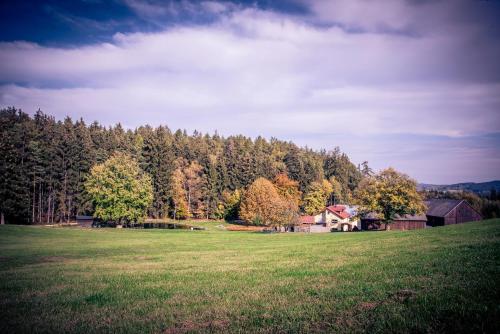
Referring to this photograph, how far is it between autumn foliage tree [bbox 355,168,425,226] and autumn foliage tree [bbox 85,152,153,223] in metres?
56.5

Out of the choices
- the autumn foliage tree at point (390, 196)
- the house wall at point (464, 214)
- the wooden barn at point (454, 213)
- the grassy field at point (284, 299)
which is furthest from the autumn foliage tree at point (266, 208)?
the grassy field at point (284, 299)

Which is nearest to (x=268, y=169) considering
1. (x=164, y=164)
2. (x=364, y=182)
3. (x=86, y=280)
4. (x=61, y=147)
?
(x=164, y=164)

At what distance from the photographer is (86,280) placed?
632 inches

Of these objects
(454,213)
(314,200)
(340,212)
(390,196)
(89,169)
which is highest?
(89,169)

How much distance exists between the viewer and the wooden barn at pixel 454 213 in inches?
3113

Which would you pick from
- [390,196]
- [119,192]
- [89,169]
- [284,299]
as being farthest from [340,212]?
[284,299]

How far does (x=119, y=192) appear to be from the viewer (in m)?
78.3

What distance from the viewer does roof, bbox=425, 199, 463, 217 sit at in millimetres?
80294

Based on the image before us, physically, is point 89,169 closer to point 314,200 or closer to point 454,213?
point 314,200

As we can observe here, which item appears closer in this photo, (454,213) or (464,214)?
(454,213)

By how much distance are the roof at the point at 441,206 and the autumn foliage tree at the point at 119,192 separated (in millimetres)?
76344

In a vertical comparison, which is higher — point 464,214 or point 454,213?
point 454,213

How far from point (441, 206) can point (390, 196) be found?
31996 millimetres

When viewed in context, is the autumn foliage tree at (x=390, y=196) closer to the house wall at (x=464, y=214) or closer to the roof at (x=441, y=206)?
the roof at (x=441, y=206)
